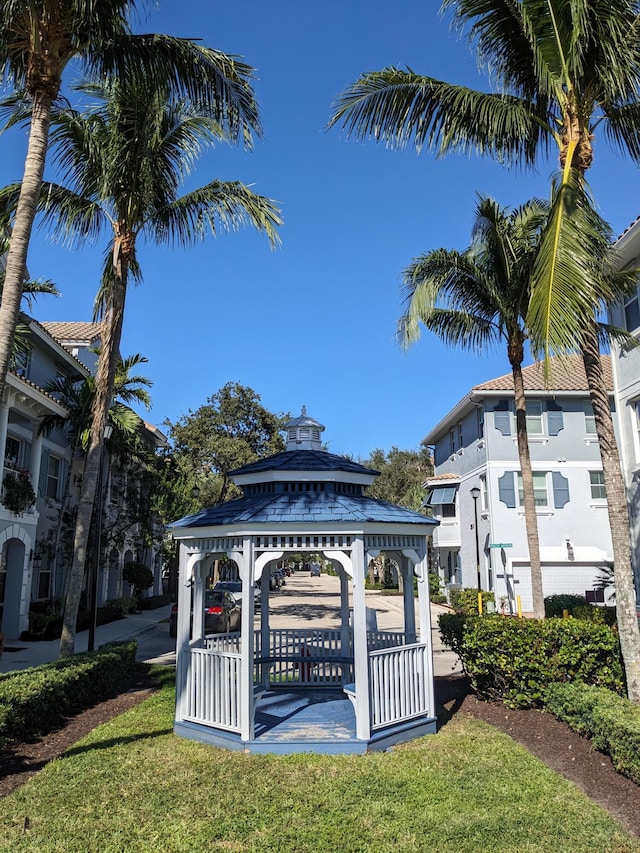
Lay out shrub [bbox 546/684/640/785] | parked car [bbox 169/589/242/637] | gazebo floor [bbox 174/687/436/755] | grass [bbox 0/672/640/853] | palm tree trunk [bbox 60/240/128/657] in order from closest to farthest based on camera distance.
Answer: grass [bbox 0/672/640/853], shrub [bbox 546/684/640/785], gazebo floor [bbox 174/687/436/755], palm tree trunk [bbox 60/240/128/657], parked car [bbox 169/589/242/637]

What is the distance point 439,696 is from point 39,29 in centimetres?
1157

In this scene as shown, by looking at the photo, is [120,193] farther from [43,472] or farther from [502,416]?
[502,416]

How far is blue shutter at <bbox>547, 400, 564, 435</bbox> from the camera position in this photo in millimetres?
26984

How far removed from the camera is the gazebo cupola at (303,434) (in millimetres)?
11422

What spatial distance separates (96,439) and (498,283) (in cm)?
922

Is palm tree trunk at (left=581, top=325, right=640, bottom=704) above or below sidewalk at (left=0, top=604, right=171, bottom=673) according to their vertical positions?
above

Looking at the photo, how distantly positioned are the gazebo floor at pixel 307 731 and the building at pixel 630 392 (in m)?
9.94

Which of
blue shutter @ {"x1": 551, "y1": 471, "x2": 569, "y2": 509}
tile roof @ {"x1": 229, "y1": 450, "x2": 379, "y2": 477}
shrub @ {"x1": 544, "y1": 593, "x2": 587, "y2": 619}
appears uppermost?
blue shutter @ {"x1": 551, "y1": 471, "x2": 569, "y2": 509}

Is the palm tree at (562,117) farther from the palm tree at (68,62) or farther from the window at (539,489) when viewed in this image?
the window at (539,489)

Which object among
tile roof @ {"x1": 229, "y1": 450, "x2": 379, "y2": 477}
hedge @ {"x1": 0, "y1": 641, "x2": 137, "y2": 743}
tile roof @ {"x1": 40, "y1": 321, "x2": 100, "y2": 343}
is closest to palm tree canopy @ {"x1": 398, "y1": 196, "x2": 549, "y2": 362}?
tile roof @ {"x1": 229, "y1": 450, "x2": 379, "y2": 477}

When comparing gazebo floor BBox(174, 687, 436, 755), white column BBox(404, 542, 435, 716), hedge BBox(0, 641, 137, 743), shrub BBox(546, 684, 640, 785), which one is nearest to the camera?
shrub BBox(546, 684, 640, 785)

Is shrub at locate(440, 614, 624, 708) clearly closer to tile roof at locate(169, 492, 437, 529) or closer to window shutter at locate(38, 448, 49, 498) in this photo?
tile roof at locate(169, 492, 437, 529)

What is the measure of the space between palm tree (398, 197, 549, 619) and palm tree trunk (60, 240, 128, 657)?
6.22 meters

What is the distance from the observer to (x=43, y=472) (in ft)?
73.1
